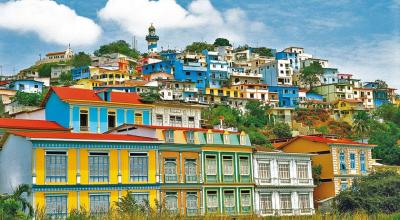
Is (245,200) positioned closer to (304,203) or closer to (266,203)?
(266,203)

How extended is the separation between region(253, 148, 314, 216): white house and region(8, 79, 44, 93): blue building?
57539mm

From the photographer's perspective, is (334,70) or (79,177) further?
(334,70)

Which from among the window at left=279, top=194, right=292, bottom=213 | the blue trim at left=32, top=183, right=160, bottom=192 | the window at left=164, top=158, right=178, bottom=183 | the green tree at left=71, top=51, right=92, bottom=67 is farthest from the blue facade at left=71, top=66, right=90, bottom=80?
the blue trim at left=32, top=183, right=160, bottom=192

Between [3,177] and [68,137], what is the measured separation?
476cm

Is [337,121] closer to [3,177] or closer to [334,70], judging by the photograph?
[334,70]

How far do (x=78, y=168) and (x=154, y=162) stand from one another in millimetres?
5209

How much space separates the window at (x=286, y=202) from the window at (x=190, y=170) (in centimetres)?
853

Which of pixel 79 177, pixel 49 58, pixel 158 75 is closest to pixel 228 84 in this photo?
pixel 158 75

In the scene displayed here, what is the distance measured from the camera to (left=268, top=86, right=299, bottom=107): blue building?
110 meters

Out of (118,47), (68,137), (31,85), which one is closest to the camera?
(68,137)

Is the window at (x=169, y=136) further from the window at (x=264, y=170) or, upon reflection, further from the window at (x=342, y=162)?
the window at (x=342, y=162)

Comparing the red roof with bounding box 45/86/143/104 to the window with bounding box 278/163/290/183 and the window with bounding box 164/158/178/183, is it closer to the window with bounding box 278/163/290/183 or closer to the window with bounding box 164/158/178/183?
the window with bounding box 164/158/178/183

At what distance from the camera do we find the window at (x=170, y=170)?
42000 millimetres

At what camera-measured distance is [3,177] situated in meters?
38.9
